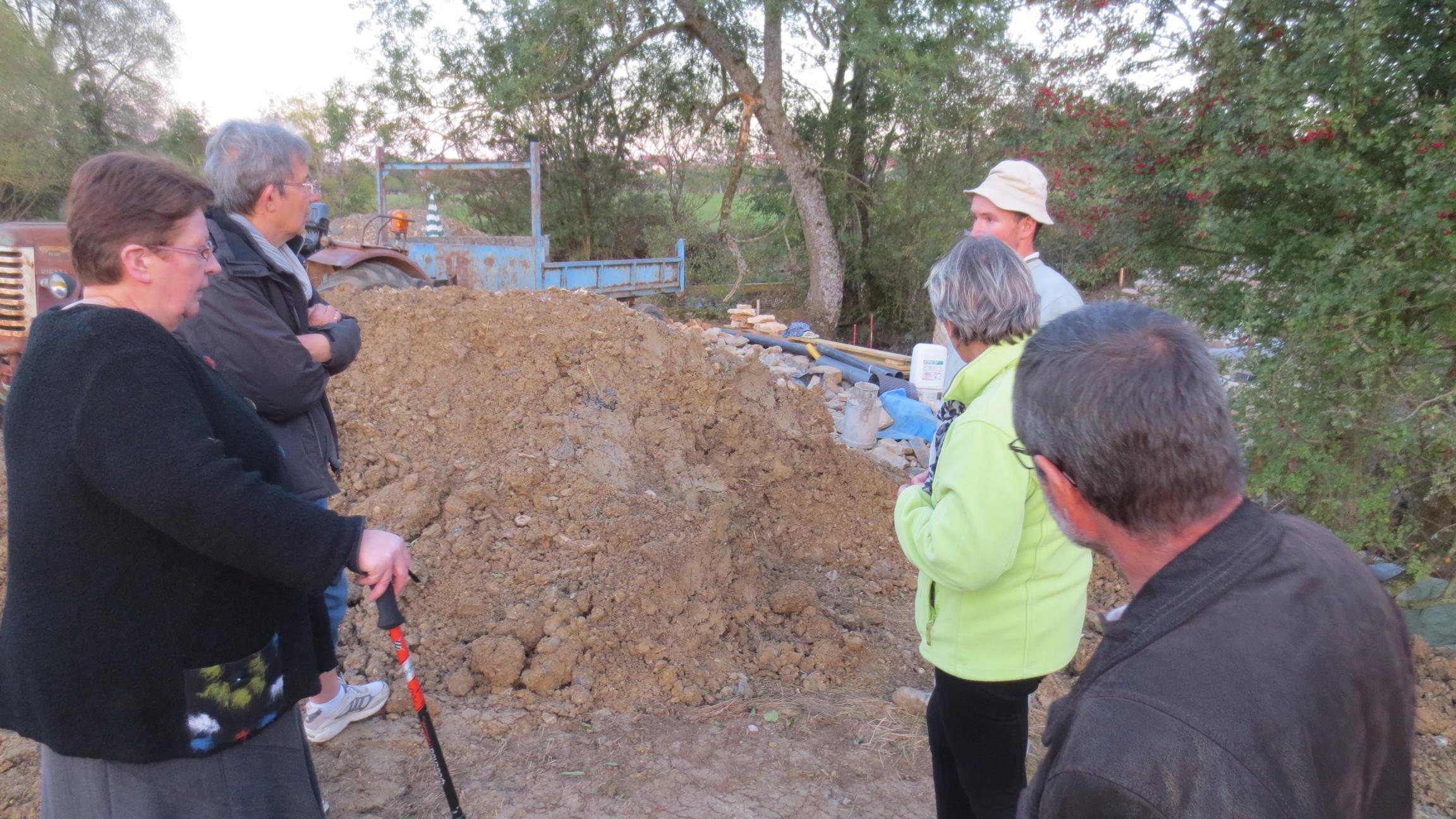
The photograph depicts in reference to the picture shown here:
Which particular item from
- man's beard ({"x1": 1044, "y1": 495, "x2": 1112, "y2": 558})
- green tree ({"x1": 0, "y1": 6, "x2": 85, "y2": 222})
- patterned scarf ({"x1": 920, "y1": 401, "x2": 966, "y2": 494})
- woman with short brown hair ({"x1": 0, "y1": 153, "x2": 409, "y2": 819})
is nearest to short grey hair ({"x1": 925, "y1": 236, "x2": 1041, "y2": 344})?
patterned scarf ({"x1": 920, "y1": 401, "x2": 966, "y2": 494})

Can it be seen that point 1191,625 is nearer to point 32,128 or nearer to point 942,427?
point 942,427

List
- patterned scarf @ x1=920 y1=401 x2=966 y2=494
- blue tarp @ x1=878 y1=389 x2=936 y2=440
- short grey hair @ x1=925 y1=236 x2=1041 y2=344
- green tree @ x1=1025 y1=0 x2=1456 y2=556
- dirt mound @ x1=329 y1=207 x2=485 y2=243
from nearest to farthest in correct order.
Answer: short grey hair @ x1=925 y1=236 x2=1041 y2=344 → patterned scarf @ x1=920 y1=401 x2=966 y2=494 → green tree @ x1=1025 y1=0 x2=1456 y2=556 → blue tarp @ x1=878 y1=389 x2=936 y2=440 → dirt mound @ x1=329 y1=207 x2=485 y2=243

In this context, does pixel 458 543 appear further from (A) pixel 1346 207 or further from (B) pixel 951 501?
(A) pixel 1346 207

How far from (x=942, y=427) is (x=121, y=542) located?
1.79 meters

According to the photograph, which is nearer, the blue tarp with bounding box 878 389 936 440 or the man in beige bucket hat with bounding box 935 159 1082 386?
the man in beige bucket hat with bounding box 935 159 1082 386

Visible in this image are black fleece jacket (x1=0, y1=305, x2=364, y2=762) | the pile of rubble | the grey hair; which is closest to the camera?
the grey hair

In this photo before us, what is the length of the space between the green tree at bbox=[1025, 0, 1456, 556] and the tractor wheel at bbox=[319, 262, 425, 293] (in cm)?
632

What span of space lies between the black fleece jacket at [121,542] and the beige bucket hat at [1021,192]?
249 cm

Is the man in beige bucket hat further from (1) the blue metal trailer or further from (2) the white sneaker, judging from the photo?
(1) the blue metal trailer

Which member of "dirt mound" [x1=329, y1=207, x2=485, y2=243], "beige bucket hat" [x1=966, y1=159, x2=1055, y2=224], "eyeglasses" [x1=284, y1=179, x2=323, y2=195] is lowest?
"eyeglasses" [x1=284, y1=179, x2=323, y2=195]

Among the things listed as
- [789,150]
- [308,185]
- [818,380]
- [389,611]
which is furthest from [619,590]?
[789,150]

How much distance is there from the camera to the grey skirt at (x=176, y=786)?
5.21ft

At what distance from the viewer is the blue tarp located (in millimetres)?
7382

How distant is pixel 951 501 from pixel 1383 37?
345 cm
